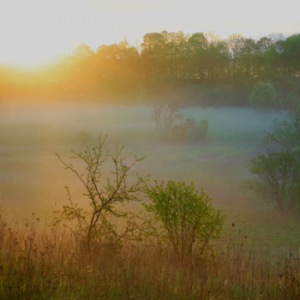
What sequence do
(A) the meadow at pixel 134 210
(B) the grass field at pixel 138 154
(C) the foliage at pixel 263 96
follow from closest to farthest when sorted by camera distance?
(A) the meadow at pixel 134 210 → (B) the grass field at pixel 138 154 → (C) the foliage at pixel 263 96

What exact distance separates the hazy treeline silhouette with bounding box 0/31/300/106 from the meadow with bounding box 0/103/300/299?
6682 mm

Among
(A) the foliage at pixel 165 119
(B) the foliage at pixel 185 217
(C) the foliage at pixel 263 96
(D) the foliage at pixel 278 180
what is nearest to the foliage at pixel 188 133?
(A) the foliage at pixel 165 119

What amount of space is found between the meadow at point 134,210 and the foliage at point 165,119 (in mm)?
1249

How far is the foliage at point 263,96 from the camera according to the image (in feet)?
218

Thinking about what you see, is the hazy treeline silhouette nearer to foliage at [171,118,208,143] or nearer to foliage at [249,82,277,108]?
foliage at [249,82,277,108]

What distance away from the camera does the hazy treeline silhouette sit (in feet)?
258

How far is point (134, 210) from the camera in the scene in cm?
2330

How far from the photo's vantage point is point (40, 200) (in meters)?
24.8

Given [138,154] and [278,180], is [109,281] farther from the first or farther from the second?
[138,154]

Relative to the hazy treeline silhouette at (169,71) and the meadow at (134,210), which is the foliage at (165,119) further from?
the hazy treeline silhouette at (169,71)

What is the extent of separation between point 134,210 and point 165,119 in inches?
1298

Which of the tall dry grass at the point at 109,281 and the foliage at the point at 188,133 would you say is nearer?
the tall dry grass at the point at 109,281

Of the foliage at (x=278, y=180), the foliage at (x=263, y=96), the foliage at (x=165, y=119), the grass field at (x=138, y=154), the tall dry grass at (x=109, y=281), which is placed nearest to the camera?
the tall dry grass at (x=109, y=281)

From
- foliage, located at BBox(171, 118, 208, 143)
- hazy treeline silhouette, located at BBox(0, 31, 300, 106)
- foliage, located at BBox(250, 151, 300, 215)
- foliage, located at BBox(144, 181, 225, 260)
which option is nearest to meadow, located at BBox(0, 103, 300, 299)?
foliage, located at BBox(144, 181, 225, 260)
